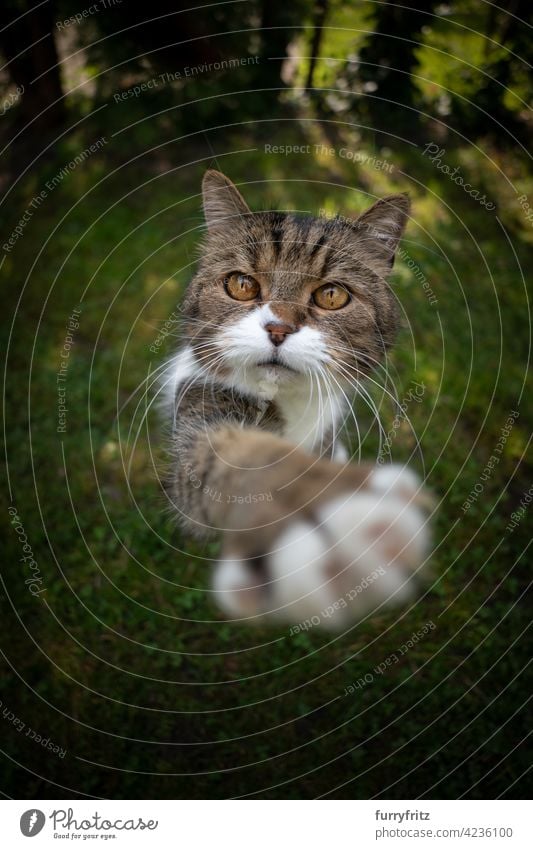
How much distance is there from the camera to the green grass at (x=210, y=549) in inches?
77.6

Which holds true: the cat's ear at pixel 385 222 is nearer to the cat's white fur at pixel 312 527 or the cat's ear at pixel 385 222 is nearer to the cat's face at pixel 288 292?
the cat's face at pixel 288 292

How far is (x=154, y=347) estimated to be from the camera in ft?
8.17

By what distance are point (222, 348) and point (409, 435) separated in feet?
4.75

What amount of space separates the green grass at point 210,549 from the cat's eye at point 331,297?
0.52m

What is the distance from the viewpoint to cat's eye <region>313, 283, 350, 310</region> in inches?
52.9

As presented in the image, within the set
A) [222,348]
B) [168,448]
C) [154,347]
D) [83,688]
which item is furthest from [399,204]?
[83,688]

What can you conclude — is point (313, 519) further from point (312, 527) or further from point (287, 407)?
point (287, 407)

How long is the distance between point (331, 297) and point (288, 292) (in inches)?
4.2

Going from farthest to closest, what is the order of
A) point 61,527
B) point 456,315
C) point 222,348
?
point 456,315, point 61,527, point 222,348

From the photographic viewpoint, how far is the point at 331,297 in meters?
1.36

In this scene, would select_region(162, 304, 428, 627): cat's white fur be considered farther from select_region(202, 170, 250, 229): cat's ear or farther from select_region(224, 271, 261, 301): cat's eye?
select_region(202, 170, 250, 229): cat's ear

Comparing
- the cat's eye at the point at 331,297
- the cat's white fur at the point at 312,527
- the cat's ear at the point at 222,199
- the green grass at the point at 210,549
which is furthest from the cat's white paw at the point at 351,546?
the green grass at the point at 210,549
